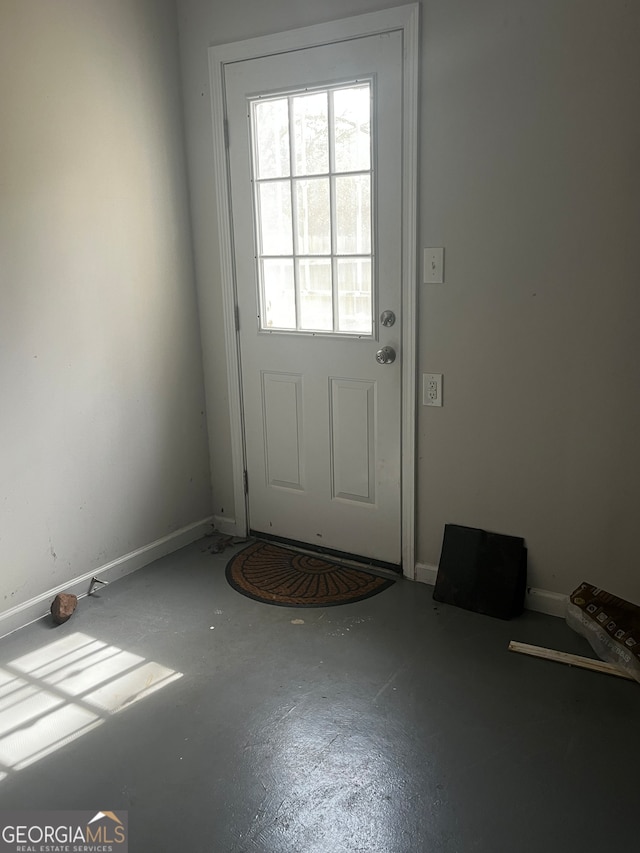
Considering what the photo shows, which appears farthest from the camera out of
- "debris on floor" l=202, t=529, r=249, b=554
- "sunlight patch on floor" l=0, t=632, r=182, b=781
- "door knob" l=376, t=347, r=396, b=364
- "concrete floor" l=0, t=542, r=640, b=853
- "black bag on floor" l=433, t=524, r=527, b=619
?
"debris on floor" l=202, t=529, r=249, b=554

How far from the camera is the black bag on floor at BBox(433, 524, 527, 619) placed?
2691 mm

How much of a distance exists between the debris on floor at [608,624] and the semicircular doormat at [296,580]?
2.51 ft

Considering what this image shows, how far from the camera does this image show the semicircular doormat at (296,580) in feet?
9.43

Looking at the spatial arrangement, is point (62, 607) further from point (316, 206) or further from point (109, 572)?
point (316, 206)

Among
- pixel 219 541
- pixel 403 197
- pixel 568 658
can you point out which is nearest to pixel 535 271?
pixel 403 197

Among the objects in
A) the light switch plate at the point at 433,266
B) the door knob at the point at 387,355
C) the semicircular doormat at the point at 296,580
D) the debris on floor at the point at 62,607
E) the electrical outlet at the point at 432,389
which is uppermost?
the light switch plate at the point at 433,266

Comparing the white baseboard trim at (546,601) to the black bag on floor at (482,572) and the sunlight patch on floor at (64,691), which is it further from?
the sunlight patch on floor at (64,691)

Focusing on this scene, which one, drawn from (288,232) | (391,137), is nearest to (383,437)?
(288,232)

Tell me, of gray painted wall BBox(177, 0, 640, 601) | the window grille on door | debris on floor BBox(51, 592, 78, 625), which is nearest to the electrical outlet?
gray painted wall BBox(177, 0, 640, 601)

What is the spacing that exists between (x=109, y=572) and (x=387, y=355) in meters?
1.50

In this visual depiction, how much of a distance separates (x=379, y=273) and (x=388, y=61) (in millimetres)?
756

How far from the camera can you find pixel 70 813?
181cm

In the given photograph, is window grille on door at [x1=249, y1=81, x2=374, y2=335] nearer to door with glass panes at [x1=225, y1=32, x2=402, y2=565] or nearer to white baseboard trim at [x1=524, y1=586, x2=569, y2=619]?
door with glass panes at [x1=225, y1=32, x2=402, y2=565]

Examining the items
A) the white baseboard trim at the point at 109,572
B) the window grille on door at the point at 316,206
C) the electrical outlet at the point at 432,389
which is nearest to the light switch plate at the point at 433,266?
the window grille on door at the point at 316,206
